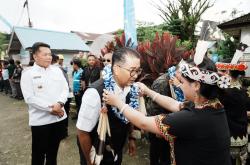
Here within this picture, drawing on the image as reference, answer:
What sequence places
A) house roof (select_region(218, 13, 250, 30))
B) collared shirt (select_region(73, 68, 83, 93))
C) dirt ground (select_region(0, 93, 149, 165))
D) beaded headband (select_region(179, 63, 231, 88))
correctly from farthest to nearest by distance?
house roof (select_region(218, 13, 250, 30)), collared shirt (select_region(73, 68, 83, 93)), dirt ground (select_region(0, 93, 149, 165)), beaded headband (select_region(179, 63, 231, 88))

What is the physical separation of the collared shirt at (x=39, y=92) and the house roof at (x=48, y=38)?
12760 mm

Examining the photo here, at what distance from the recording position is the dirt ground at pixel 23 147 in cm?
506

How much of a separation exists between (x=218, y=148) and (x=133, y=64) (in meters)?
0.93

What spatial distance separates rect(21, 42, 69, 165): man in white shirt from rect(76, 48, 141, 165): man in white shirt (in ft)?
4.57

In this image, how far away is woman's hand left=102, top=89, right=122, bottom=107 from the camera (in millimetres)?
2045

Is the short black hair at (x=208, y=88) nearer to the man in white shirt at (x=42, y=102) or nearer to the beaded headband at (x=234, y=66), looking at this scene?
the beaded headband at (x=234, y=66)

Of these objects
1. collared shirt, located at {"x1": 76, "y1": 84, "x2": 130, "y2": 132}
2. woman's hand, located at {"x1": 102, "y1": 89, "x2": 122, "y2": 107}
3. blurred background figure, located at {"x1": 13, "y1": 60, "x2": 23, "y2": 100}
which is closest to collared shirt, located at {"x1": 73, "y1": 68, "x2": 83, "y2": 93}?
collared shirt, located at {"x1": 76, "y1": 84, "x2": 130, "y2": 132}

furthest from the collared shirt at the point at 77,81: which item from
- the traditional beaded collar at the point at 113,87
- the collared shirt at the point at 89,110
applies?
the collared shirt at the point at 89,110

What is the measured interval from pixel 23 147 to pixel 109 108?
177 inches

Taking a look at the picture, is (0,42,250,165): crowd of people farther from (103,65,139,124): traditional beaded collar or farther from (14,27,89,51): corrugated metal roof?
(14,27,89,51): corrugated metal roof

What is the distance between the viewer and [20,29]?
56.7 feet

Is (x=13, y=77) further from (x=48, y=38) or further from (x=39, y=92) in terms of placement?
(x=39, y=92)

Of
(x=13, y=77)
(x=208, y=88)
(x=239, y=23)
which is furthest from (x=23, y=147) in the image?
(x=13, y=77)

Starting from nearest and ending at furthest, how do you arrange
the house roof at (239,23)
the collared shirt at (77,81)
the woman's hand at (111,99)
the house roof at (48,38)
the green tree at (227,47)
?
the woman's hand at (111,99) < the collared shirt at (77,81) < the house roof at (239,23) < the green tree at (227,47) < the house roof at (48,38)
